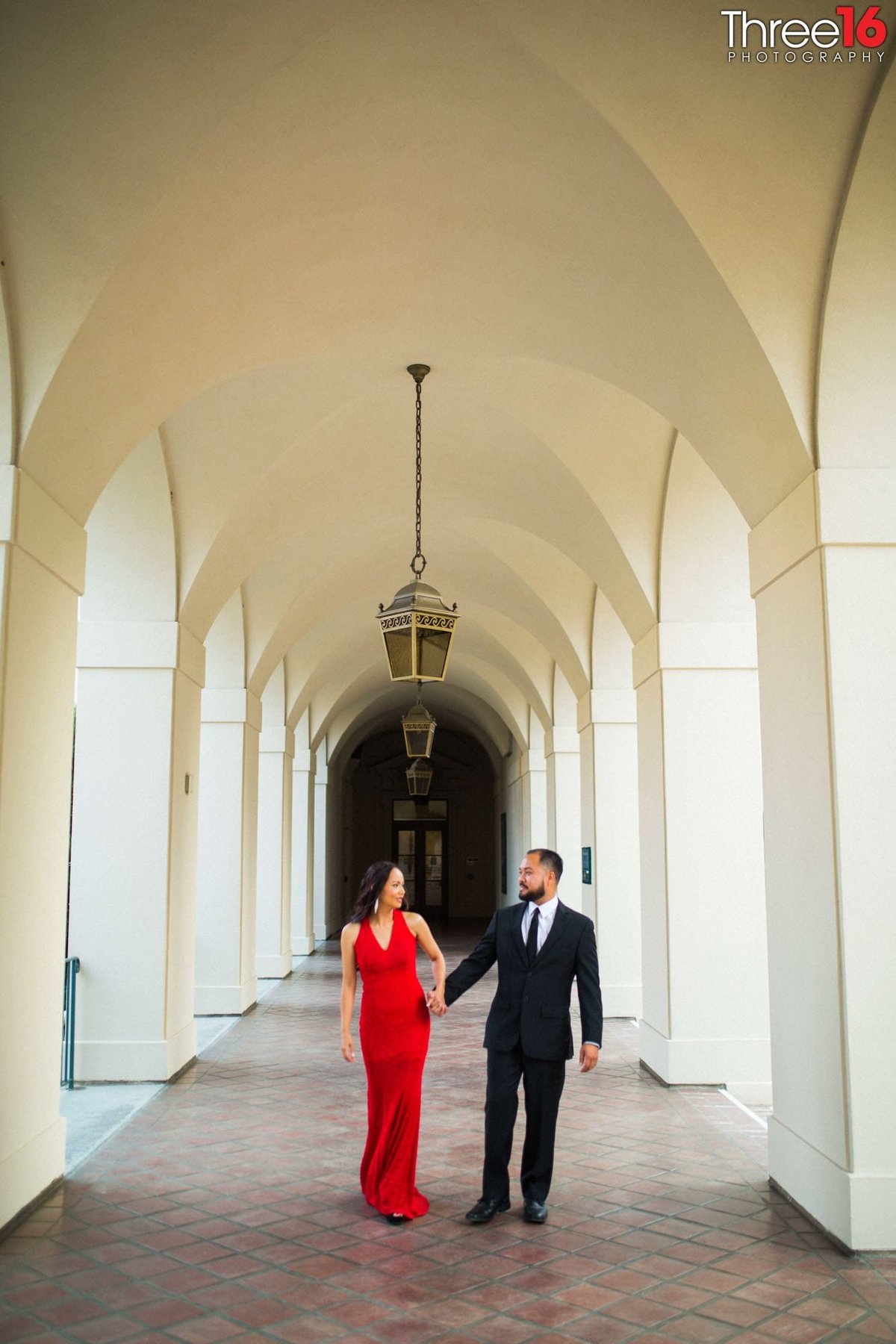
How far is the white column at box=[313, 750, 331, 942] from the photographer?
73.5 feet

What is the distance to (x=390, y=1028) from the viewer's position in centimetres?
540

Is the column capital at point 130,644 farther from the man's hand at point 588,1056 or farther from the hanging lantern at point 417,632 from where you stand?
the man's hand at point 588,1056

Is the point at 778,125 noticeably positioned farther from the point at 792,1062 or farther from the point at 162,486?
the point at 162,486

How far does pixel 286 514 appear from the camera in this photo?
10031mm

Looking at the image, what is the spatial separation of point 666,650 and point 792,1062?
12.4 ft

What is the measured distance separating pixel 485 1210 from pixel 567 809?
994 cm

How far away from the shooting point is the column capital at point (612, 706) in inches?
474

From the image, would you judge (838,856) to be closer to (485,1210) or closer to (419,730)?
(485,1210)


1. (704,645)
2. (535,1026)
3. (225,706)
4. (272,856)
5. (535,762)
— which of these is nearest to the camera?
(535,1026)

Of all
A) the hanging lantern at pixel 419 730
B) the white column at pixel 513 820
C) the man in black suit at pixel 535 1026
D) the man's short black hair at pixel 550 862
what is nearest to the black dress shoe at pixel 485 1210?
the man in black suit at pixel 535 1026

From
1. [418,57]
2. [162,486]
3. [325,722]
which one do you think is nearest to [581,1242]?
[418,57]

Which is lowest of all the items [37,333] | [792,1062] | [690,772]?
[792,1062]

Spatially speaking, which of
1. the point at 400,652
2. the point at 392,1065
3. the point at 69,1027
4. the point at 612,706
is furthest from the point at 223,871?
the point at 392,1065

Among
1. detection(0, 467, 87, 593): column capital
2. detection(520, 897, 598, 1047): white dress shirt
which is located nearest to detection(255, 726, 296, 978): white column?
detection(0, 467, 87, 593): column capital
